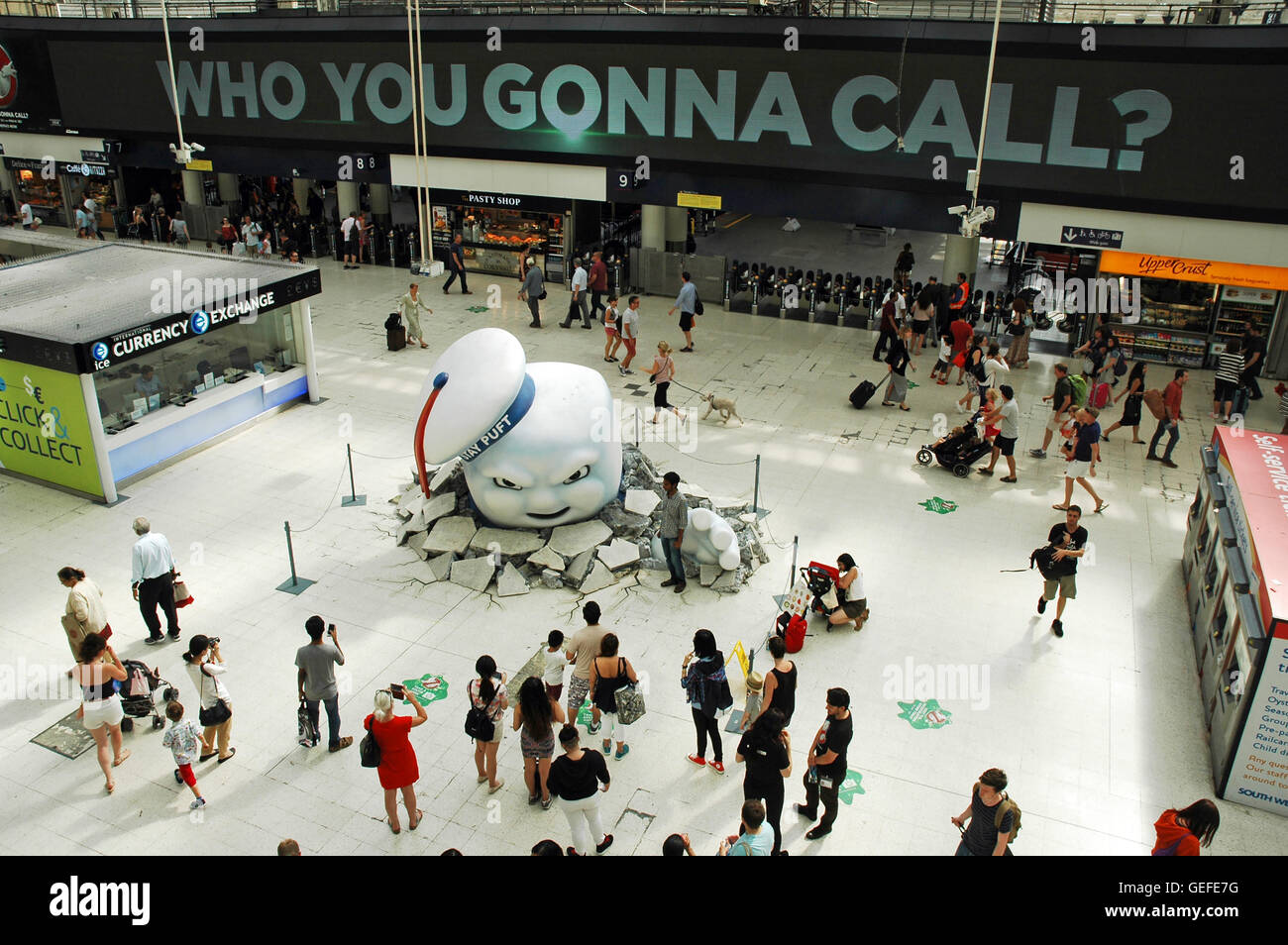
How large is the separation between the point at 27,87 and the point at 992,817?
1308 inches

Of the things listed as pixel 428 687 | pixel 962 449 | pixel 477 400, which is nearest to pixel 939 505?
pixel 962 449

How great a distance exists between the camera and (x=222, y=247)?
27391 millimetres

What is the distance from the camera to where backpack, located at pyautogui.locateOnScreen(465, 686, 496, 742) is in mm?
7869

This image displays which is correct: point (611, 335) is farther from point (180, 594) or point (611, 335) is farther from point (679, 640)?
point (180, 594)

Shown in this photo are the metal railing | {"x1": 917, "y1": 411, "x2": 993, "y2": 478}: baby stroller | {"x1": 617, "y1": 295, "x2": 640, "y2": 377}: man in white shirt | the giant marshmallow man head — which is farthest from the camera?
the metal railing

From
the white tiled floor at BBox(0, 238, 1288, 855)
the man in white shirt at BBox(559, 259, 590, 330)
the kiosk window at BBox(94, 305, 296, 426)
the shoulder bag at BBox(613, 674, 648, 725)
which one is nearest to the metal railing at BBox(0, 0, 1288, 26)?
the man in white shirt at BBox(559, 259, 590, 330)

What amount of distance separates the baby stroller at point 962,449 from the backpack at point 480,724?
9.27 meters

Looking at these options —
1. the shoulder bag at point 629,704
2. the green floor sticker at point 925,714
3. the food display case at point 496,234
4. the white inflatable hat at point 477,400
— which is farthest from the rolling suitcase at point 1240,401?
the food display case at point 496,234

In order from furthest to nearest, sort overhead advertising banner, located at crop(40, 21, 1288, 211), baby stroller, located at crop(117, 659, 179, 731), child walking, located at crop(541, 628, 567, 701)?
overhead advertising banner, located at crop(40, 21, 1288, 211) → baby stroller, located at crop(117, 659, 179, 731) → child walking, located at crop(541, 628, 567, 701)

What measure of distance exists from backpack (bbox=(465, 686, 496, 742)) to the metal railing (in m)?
16.5

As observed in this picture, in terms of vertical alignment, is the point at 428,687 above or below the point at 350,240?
below

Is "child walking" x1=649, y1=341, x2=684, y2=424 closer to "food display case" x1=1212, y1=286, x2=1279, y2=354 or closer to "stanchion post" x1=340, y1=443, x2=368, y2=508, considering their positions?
"stanchion post" x1=340, y1=443, x2=368, y2=508

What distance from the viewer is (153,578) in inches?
400
